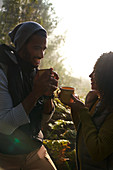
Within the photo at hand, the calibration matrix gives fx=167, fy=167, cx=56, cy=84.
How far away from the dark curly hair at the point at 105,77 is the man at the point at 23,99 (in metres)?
0.51

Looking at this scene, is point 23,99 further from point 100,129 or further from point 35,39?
point 100,129

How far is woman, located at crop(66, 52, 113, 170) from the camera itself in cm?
127

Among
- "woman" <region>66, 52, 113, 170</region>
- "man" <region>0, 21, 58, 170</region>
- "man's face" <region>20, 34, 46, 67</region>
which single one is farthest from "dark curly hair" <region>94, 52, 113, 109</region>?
"man's face" <region>20, 34, 46, 67</region>

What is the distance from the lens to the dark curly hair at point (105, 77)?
4.49 ft

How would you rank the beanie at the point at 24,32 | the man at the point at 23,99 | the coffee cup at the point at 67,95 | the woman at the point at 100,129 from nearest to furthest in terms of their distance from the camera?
the woman at the point at 100,129 → the man at the point at 23,99 → the coffee cup at the point at 67,95 → the beanie at the point at 24,32

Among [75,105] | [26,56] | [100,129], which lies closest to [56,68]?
[26,56]

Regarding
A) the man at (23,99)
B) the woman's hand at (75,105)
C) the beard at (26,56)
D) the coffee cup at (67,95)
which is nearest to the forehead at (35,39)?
the man at (23,99)

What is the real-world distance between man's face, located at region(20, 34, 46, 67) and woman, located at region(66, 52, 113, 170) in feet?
2.50

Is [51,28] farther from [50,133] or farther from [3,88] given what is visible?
[3,88]

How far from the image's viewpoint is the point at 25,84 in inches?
74.7

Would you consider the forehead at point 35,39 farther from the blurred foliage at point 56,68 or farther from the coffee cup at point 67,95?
the blurred foliage at point 56,68

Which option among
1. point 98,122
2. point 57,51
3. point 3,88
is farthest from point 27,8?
point 98,122

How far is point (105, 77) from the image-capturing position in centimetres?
138

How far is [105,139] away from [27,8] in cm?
713
